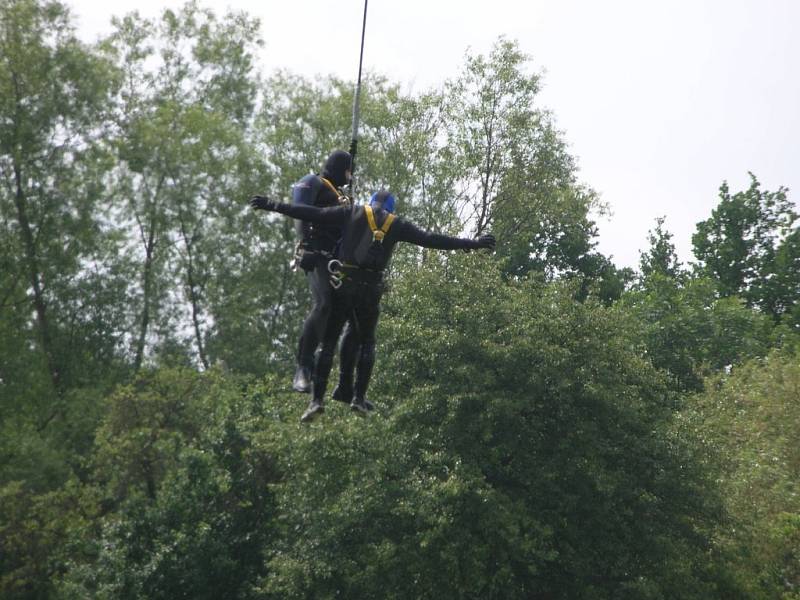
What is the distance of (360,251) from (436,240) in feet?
2.45

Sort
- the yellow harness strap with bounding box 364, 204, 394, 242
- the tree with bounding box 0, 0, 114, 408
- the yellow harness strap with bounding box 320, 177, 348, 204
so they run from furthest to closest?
the tree with bounding box 0, 0, 114, 408, the yellow harness strap with bounding box 320, 177, 348, 204, the yellow harness strap with bounding box 364, 204, 394, 242

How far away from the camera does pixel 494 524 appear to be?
Answer: 90.5 ft

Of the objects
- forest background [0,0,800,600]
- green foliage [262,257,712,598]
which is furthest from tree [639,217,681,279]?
green foliage [262,257,712,598]

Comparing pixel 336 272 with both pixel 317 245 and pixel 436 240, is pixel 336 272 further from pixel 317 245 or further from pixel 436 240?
pixel 436 240

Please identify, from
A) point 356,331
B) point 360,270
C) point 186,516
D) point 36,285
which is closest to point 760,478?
point 186,516

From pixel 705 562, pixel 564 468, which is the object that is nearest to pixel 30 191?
pixel 564 468

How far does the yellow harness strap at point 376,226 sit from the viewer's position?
40.9 feet

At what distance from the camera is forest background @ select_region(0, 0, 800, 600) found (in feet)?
95.5

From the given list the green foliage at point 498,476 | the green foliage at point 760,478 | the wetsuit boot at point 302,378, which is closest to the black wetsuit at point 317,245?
the wetsuit boot at point 302,378

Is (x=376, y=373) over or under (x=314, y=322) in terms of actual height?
over

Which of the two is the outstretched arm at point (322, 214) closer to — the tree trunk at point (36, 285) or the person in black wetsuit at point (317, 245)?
the person in black wetsuit at point (317, 245)

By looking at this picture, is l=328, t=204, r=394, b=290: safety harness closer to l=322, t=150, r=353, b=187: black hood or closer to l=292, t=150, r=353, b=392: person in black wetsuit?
l=292, t=150, r=353, b=392: person in black wetsuit

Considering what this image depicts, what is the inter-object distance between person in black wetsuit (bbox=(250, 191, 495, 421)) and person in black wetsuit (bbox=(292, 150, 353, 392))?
4.8 inches

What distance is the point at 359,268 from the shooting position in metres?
12.6
